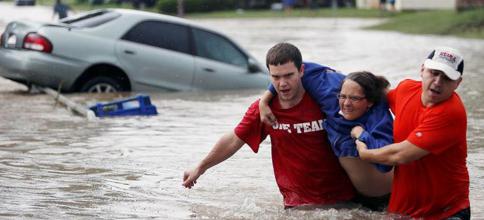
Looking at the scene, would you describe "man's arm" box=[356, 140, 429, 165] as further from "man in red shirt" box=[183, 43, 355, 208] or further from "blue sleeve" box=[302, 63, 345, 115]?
"man in red shirt" box=[183, 43, 355, 208]

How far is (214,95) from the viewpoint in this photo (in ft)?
54.9

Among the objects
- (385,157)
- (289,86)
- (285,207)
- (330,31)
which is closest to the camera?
(385,157)

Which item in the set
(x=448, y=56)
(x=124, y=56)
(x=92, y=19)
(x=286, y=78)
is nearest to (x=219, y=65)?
(x=124, y=56)

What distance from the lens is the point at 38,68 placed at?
15.7 meters

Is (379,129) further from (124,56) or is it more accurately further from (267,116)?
(124,56)

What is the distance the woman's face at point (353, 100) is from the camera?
6742mm

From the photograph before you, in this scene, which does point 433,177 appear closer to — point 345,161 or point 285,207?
point 345,161

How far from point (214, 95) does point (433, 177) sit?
10.3m

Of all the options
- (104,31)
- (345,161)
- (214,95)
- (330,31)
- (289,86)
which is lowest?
(330,31)

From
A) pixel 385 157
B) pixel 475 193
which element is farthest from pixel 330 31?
pixel 385 157

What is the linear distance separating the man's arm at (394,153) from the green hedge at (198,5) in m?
51.6

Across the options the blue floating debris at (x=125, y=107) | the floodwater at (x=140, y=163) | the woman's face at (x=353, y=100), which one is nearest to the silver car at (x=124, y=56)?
the floodwater at (x=140, y=163)

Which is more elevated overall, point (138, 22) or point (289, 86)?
point (289, 86)

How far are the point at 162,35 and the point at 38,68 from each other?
202cm
